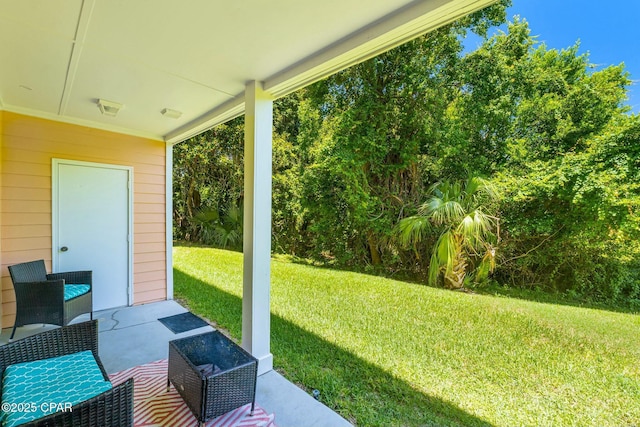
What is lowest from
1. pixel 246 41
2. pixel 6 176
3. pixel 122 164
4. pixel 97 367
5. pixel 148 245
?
pixel 97 367

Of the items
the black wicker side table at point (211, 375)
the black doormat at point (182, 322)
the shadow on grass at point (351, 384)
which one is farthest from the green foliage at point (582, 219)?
the black doormat at point (182, 322)

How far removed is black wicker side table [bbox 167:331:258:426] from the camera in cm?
173

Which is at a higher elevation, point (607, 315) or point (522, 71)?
point (522, 71)

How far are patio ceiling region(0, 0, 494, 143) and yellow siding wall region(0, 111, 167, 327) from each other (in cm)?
58

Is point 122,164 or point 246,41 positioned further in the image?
point 122,164

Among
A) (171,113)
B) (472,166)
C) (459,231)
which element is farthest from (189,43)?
(472,166)

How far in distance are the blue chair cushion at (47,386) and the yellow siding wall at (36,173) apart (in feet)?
7.95

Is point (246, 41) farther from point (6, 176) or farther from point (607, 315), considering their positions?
point (607, 315)

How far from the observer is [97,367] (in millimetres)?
1718

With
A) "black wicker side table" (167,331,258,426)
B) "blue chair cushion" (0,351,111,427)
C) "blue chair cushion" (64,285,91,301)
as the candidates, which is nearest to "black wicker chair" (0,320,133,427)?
"blue chair cushion" (0,351,111,427)

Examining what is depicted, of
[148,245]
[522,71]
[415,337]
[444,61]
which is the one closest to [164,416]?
[415,337]

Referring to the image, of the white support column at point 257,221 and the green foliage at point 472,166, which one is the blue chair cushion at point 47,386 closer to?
the white support column at point 257,221

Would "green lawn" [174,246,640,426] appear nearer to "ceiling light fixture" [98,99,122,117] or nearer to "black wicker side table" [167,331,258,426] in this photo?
"black wicker side table" [167,331,258,426]

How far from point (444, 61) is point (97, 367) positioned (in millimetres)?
7809
